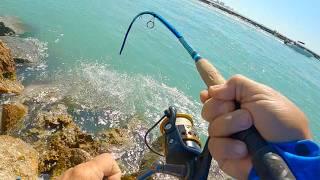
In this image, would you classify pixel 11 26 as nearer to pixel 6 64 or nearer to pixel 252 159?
pixel 6 64

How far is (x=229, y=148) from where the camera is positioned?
1534 millimetres

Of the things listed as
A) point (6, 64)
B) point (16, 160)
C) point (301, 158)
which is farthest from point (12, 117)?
point (301, 158)

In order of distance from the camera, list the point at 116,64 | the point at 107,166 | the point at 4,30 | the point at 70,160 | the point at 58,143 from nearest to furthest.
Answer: the point at 107,166 < the point at 70,160 < the point at 58,143 < the point at 4,30 < the point at 116,64

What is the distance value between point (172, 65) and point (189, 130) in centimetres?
2596

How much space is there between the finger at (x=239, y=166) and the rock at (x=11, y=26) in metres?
18.3

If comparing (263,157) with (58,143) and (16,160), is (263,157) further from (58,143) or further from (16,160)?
(58,143)

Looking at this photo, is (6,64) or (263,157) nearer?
(263,157)

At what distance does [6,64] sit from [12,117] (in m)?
2.72

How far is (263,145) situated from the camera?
4.64 feet

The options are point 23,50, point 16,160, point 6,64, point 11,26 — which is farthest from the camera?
point 11,26

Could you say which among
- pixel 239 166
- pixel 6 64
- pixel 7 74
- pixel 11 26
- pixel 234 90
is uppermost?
pixel 234 90

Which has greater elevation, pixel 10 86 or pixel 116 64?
pixel 10 86

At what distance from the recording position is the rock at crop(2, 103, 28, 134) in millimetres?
10141

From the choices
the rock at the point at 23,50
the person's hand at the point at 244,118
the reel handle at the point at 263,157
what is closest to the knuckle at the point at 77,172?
the person's hand at the point at 244,118
